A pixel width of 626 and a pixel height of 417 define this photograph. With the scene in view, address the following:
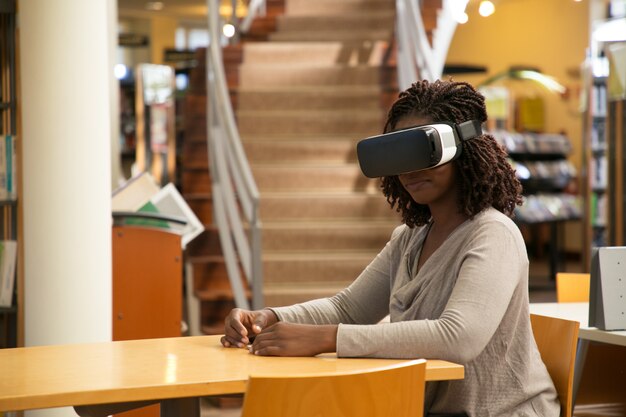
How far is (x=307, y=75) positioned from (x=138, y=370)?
6.04 m

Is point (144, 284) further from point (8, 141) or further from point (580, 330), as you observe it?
point (580, 330)

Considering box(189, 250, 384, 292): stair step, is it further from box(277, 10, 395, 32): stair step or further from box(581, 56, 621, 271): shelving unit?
box(581, 56, 621, 271): shelving unit

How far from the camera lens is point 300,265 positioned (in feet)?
20.8

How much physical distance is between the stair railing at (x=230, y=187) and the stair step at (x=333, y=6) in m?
1.83

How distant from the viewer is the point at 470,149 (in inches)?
86.0

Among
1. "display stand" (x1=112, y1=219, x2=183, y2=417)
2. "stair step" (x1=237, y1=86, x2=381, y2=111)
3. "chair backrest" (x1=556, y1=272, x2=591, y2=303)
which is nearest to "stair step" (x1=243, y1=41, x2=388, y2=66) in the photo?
"stair step" (x1=237, y1=86, x2=381, y2=111)

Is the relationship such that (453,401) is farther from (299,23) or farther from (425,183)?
(299,23)

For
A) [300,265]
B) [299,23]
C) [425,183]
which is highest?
[299,23]

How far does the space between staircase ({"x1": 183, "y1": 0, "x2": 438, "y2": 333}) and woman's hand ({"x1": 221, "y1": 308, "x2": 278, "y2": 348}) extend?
3.66m

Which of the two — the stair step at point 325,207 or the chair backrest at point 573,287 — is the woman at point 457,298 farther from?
the stair step at point 325,207

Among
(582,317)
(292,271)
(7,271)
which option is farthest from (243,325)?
(292,271)

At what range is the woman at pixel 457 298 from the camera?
2033 mm

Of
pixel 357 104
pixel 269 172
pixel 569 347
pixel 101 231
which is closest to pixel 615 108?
pixel 357 104

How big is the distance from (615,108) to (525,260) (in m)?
5.66
